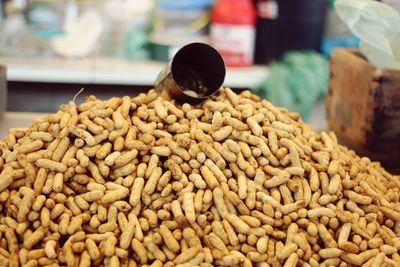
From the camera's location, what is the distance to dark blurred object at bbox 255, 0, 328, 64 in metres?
2.12

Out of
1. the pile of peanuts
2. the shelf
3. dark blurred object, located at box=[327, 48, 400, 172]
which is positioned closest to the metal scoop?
the pile of peanuts

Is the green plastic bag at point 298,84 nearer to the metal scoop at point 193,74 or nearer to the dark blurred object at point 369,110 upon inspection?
the dark blurred object at point 369,110

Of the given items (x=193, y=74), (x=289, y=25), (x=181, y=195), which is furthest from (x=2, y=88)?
(x=289, y=25)

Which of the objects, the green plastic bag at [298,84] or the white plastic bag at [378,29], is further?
the green plastic bag at [298,84]

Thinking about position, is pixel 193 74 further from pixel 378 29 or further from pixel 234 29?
pixel 234 29

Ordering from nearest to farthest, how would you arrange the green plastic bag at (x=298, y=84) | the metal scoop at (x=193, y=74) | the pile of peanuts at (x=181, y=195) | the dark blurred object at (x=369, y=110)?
1. the pile of peanuts at (x=181, y=195)
2. the metal scoop at (x=193, y=74)
3. the dark blurred object at (x=369, y=110)
4. the green plastic bag at (x=298, y=84)

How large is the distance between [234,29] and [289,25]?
0.21 metres

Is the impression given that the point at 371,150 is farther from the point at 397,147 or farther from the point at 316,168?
the point at 316,168

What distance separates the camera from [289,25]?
2139 millimetres

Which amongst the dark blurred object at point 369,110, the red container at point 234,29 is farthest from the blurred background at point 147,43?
the dark blurred object at point 369,110

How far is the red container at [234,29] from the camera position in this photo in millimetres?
2068

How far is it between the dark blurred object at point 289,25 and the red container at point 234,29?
0.04m

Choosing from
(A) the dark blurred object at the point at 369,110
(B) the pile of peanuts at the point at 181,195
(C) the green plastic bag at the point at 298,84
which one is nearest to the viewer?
(B) the pile of peanuts at the point at 181,195

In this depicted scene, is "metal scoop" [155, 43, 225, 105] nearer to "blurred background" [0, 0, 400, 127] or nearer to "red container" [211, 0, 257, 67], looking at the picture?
"blurred background" [0, 0, 400, 127]
